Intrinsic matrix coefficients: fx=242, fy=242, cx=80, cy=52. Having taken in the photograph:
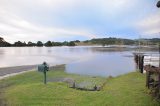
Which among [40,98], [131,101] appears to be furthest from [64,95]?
[131,101]

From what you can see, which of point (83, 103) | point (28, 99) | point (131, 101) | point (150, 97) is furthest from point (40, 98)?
point (150, 97)

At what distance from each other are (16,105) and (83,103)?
3.18m

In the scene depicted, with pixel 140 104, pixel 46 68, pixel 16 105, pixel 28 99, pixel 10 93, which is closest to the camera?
pixel 140 104

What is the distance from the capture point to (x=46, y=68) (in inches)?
601

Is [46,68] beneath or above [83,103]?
above

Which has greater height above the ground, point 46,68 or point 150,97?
point 46,68

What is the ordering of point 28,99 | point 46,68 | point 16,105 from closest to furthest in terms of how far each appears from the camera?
1. point 16,105
2. point 28,99
3. point 46,68

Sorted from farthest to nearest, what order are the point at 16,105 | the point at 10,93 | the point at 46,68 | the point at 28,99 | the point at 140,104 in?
1. the point at 46,68
2. the point at 10,93
3. the point at 28,99
4. the point at 16,105
5. the point at 140,104

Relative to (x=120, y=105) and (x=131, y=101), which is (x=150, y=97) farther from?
(x=120, y=105)

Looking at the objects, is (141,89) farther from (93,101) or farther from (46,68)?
(46,68)

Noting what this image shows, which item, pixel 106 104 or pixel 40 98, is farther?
pixel 40 98

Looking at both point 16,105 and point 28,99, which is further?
point 28,99

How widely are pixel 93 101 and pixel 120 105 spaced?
1464 mm

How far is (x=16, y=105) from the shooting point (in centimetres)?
1146
